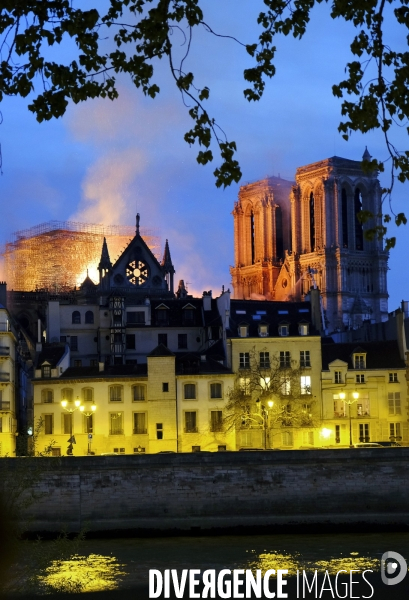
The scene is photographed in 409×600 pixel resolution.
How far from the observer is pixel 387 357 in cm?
5919

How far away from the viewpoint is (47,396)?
57.7 m

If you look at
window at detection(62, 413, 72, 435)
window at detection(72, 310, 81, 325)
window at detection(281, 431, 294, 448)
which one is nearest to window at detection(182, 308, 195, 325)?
window at detection(72, 310, 81, 325)

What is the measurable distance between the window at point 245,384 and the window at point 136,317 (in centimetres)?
1234

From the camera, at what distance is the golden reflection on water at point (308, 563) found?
33250 mm

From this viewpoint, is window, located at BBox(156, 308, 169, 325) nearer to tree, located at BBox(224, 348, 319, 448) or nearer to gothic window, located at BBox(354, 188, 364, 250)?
tree, located at BBox(224, 348, 319, 448)

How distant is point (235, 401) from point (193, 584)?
2788cm

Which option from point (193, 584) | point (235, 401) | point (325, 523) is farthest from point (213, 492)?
point (193, 584)

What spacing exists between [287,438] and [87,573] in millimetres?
23483

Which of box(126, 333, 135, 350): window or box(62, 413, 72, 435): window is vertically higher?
box(126, 333, 135, 350): window

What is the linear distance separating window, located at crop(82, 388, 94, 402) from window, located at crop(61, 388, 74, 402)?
0.58 meters

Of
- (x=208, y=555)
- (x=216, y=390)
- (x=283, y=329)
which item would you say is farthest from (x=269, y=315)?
(x=208, y=555)

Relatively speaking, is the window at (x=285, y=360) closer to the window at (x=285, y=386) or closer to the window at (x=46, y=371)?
the window at (x=285, y=386)

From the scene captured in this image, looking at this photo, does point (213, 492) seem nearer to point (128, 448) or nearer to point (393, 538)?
point (393, 538)

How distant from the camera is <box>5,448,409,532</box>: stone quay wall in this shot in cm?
4391
